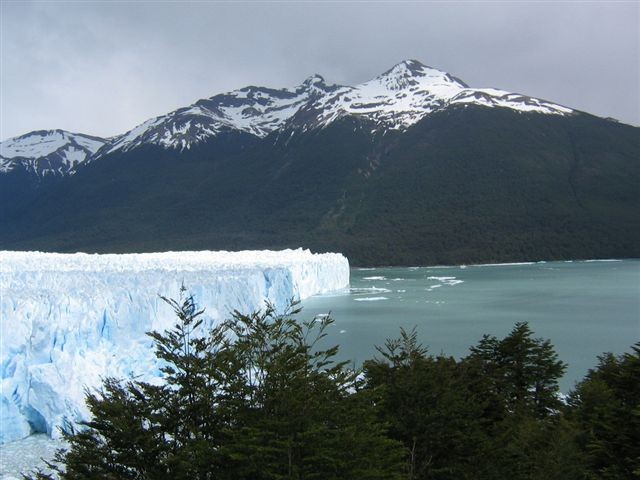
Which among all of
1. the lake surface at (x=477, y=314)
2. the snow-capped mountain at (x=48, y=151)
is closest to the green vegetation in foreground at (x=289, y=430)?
the lake surface at (x=477, y=314)

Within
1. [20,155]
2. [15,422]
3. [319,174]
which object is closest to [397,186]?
[319,174]

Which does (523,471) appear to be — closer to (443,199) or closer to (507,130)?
(443,199)

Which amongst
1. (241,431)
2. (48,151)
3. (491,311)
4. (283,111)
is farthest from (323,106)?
(241,431)

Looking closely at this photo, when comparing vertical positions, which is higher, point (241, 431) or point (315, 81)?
point (315, 81)

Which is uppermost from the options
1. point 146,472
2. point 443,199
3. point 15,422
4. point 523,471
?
point 443,199

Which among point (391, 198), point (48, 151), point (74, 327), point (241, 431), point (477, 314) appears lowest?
point (477, 314)

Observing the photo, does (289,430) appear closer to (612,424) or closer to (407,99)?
(612,424)

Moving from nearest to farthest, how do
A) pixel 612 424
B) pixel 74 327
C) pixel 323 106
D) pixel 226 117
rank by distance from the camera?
Answer: pixel 612 424 → pixel 74 327 → pixel 323 106 → pixel 226 117
